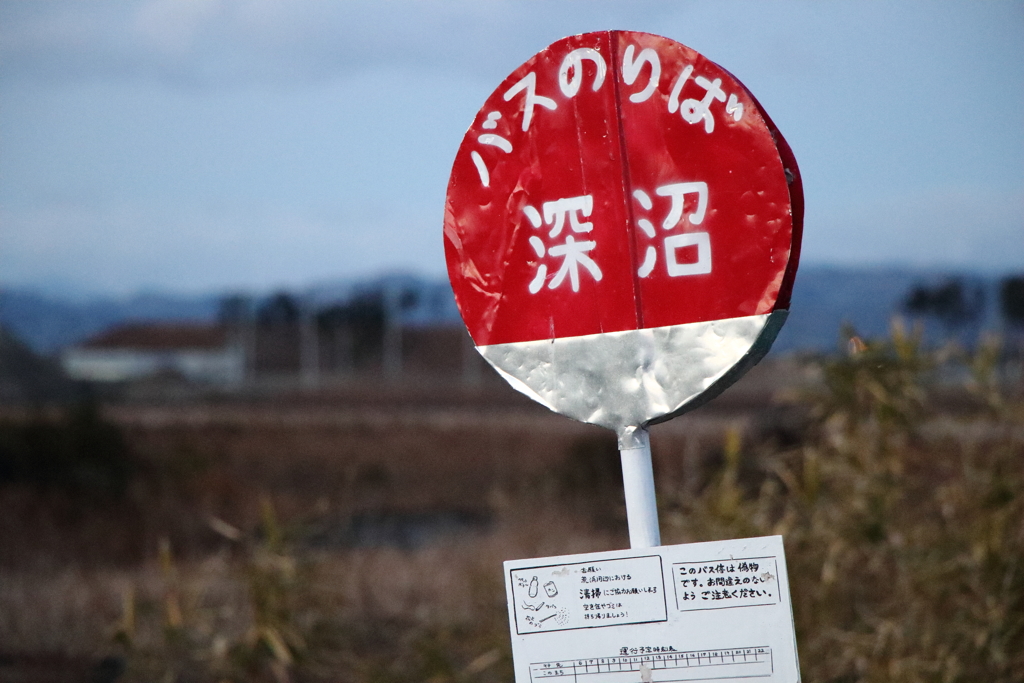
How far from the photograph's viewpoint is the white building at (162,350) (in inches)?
1706

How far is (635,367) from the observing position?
1.91m

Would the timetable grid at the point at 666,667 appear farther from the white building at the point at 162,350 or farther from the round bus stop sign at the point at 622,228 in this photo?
the white building at the point at 162,350

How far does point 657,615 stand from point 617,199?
0.73 m

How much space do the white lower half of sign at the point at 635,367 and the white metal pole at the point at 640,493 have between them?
0.07 ft

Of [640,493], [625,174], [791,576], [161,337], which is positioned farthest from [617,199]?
[161,337]

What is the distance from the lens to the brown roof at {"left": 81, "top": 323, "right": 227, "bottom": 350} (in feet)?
145

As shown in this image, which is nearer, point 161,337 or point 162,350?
point 162,350

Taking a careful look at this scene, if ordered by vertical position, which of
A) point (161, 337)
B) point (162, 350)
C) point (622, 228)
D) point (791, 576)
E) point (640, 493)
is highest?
point (161, 337)

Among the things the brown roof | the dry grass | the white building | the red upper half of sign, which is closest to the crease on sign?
the red upper half of sign

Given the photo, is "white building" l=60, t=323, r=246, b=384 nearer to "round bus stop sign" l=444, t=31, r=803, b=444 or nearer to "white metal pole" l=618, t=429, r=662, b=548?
"round bus stop sign" l=444, t=31, r=803, b=444

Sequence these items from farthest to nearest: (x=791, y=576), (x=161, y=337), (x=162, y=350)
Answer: (x=161, y=337), (x=162, y=350), (x=791, y=576)

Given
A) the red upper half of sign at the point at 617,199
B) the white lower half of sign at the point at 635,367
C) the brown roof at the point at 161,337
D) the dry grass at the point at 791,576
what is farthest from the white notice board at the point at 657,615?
the brown roof at the point at 161,337

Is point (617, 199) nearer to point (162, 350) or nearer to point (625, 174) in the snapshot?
point (625, 174)

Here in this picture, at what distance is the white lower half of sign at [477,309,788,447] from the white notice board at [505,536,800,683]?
0.24 m
